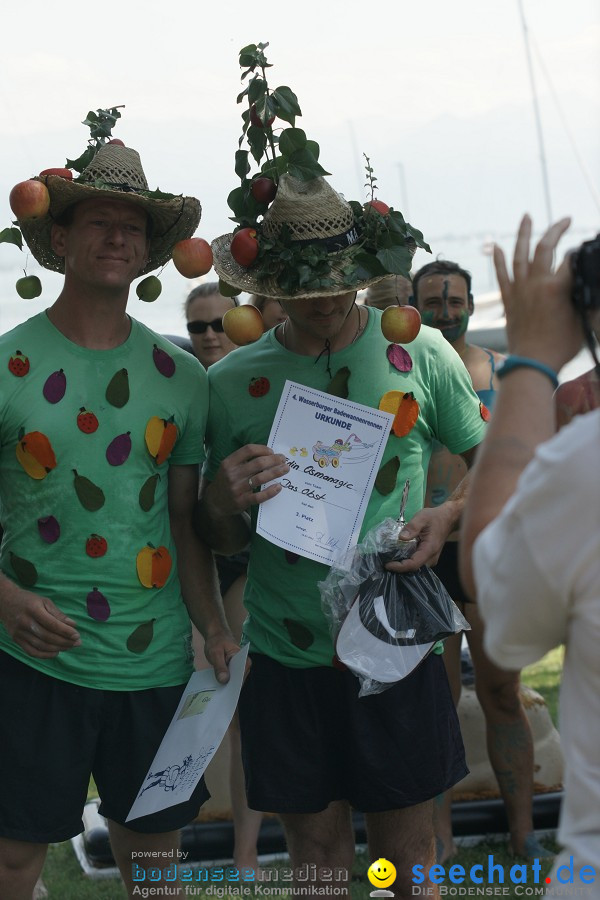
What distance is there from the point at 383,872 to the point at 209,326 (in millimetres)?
2582

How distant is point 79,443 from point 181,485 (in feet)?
1.23

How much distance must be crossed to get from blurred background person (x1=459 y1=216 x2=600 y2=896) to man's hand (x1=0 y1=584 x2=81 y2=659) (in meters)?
1.57

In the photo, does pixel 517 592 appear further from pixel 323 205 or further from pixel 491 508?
pixel 323 205

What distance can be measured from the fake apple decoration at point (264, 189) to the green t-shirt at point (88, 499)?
0.59m

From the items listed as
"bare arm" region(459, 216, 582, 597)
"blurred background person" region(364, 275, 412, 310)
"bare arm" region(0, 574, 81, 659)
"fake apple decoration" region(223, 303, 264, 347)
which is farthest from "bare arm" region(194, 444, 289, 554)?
"blurred background person" region(364, 275, 412, 310)

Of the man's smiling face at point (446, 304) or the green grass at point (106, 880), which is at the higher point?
the man's smiling face at point (446, 304)

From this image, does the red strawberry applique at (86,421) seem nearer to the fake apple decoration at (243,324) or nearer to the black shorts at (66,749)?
the fake apple decoration at (243,324)

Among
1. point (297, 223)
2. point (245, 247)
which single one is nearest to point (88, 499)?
point (245, 247)

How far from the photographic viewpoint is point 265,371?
319 centimetres

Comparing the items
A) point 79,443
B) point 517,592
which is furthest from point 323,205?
point 517,592

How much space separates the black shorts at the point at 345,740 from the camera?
301 centimetres

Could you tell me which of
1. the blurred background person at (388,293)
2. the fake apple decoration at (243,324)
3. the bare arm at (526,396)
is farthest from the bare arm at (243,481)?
the blurred background person at (388,293)

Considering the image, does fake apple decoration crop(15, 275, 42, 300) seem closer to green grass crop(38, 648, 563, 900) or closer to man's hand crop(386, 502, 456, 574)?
man's hand crop(386, 502, 456, 574)

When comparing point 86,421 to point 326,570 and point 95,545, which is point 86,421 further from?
point 326,570
